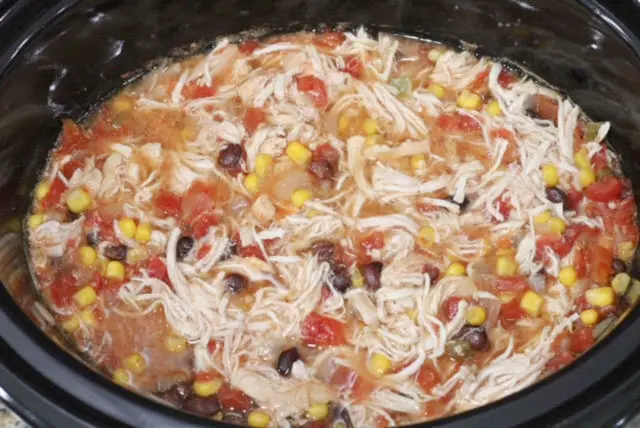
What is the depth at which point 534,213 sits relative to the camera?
14.9 ft

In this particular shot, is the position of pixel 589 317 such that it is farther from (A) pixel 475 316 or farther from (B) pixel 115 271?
(B) pixel 115 271

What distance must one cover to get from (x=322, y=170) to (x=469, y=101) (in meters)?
0.98

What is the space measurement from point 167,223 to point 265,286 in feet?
2.18

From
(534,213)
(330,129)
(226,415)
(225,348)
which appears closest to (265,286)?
(225,348)

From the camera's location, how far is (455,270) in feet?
14.3

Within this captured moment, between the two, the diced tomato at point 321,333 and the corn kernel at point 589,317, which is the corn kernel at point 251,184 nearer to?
the diced tomato at point 321,333

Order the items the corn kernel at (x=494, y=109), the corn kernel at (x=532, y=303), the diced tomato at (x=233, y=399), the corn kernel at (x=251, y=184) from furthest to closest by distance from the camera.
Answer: the corn kernel at (x=494, y=109), the corn kernel at (x=251, y=184), the corn kernel at (x=532, y=303), the diced tomato at (x=233, y=399)

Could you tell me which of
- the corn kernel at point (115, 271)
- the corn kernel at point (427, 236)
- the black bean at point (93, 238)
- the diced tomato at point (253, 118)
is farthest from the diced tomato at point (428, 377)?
the black bean at point (93, 238)

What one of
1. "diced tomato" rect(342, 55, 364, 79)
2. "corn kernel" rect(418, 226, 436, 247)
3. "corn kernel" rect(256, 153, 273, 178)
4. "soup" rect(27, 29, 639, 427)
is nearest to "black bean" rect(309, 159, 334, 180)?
"soup" rect(27, 29, 639, 427)

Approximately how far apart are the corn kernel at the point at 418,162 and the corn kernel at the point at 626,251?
112 centimetres

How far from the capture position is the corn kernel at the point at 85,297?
4.39m

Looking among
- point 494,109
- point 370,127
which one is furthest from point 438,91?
point 370,127

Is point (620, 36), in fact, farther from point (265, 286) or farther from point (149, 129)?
point (149, 129)

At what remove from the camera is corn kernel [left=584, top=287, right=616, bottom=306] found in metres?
4.31
